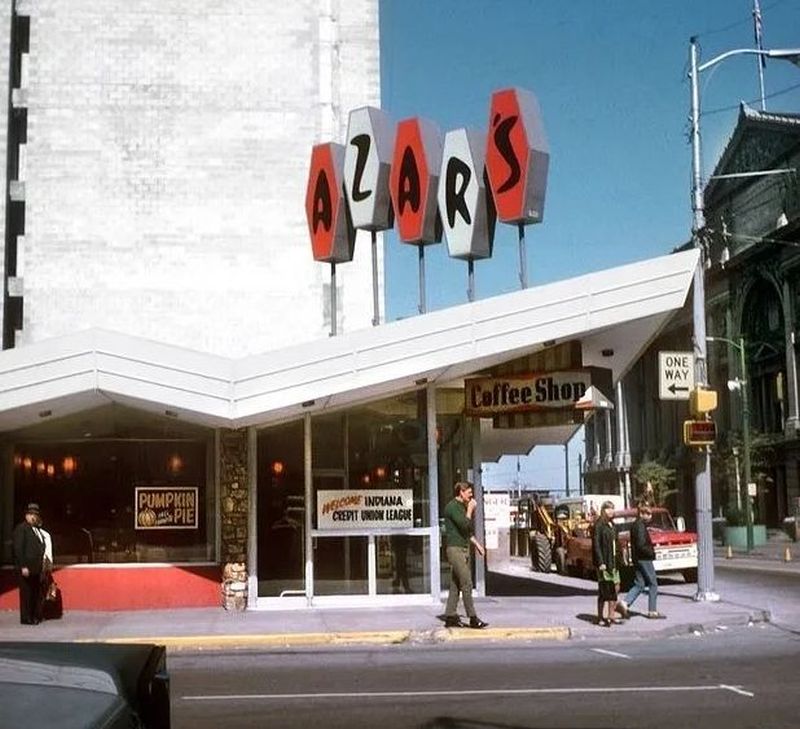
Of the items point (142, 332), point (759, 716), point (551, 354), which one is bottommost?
point (759, 716)

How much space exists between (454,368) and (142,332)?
1519 cm

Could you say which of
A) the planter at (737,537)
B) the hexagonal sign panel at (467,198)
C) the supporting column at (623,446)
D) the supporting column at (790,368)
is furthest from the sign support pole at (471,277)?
the supporting column at (623,446)

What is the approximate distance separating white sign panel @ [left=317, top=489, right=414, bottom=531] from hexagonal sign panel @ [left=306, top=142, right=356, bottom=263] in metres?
7.78

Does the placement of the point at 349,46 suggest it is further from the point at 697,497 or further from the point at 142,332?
the point at 697,497

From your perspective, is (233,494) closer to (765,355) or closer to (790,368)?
(790,368)

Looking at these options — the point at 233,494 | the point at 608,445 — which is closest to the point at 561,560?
the point at 233,494

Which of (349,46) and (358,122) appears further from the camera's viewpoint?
(349,46)

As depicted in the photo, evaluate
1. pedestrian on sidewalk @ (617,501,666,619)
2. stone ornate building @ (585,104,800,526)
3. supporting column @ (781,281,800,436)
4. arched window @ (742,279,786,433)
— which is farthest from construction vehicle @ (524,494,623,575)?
arched window @ (742,279,786,433)

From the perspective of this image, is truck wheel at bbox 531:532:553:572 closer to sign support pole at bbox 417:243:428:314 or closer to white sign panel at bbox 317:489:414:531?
sign support pole at bbox 417:243:428:314

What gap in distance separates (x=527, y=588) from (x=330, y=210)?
29.8ft

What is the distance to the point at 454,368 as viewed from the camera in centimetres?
1819

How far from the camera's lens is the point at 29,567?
16.8 metres

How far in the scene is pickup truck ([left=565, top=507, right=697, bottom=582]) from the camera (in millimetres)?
24172

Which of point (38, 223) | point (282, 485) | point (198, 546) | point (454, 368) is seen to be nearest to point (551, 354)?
point (454, 368)
